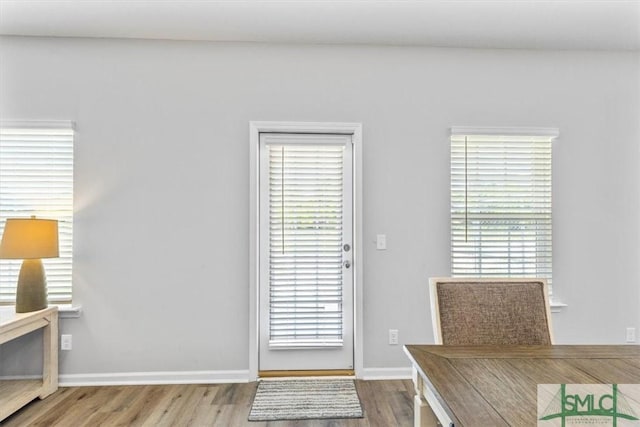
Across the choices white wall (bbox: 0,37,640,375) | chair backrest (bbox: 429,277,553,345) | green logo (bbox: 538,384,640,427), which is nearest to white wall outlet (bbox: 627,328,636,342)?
white wall (bbox: 0,37,640,375)

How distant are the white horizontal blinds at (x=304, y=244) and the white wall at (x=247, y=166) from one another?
232 mm

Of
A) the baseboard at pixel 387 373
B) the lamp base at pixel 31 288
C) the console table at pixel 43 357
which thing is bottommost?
the baseboard at pixel 387 373

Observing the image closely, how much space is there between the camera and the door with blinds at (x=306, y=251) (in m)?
3.14

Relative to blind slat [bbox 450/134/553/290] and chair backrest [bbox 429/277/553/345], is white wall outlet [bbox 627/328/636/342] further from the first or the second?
chair backrest [bbox 429/277/553/345]

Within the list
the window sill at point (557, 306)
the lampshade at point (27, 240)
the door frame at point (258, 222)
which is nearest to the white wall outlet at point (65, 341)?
the lampshade at point (27, 240)

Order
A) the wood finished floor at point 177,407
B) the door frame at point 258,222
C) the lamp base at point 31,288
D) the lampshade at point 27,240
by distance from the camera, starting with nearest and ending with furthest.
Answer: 1. the wood finished floor at point 177,407
2. the lampshade at point 27,240
3. the lamp base at point 31,288
4. the door frame at point 258,222

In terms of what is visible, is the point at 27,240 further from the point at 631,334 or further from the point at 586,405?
the point at 631,334

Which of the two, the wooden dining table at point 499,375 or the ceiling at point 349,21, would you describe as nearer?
the wooden dining table at point 499,375

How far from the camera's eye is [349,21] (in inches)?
111

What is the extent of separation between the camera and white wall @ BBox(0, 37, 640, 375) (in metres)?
3.04

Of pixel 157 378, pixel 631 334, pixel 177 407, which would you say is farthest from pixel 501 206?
pixel 157 378

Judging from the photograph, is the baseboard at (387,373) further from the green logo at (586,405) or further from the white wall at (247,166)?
the green logo at (586,405)

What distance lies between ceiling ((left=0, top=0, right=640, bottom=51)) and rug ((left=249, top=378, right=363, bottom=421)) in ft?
8.70

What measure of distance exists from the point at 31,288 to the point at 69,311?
32 cm
